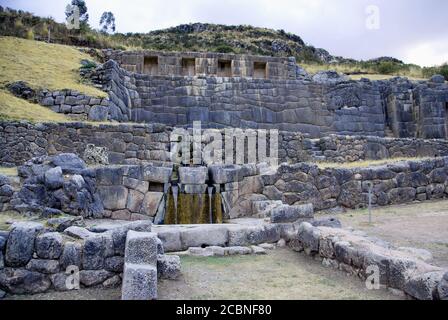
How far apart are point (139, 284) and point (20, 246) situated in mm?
1444

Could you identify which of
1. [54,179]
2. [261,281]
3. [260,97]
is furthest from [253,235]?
[260,97]

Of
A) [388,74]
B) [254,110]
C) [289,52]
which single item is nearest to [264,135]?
[254,110]

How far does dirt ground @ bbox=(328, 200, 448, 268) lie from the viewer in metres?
6.57

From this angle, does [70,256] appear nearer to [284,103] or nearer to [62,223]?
[62,223]

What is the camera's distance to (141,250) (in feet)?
15.1

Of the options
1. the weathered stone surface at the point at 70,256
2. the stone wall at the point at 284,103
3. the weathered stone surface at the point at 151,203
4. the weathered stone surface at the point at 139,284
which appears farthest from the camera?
the stone wall at the point at 284,103

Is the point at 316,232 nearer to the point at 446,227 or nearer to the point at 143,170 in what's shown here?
the point at 446,227

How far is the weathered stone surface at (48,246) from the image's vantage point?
15.3 ft

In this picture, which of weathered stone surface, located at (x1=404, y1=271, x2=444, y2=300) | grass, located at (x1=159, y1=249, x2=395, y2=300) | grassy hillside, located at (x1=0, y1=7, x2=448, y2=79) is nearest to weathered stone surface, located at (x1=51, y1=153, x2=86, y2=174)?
grass, located at (x1=159, y1=249, x2=395, y2=300)

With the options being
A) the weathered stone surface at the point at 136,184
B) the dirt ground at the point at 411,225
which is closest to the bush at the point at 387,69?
the dirt ground at the point at 411,225

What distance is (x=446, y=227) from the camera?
25.6 ft

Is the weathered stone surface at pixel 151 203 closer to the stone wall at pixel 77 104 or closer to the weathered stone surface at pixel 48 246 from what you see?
the weathered stone surface at pixel 48 246

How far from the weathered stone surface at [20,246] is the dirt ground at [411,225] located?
487 cm
